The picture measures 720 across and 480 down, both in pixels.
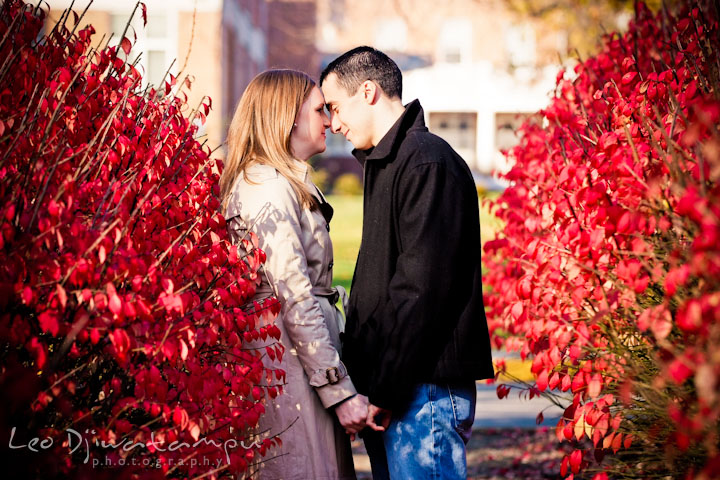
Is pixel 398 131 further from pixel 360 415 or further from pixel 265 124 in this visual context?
pixel 360 415

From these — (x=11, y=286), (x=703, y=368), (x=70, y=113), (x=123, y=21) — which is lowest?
(x=703, y=368)

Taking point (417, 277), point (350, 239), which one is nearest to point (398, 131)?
point (417, 277)

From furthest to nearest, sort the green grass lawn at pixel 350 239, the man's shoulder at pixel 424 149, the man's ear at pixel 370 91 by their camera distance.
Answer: the green grass lawn at pixel 350 239
the man's ear at pixel 370 91
the man's shoulder at pixel 424 149

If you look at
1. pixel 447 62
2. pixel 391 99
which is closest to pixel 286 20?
pixel 447 62

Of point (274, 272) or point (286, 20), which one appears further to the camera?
point (286, 20)

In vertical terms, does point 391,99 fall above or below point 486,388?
above

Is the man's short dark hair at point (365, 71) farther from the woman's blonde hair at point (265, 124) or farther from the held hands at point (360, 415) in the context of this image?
the held hands at point (360, 415)

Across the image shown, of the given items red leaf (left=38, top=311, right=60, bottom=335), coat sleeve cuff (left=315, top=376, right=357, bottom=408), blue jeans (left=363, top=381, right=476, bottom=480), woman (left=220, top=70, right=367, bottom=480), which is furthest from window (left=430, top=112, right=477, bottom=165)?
red leaf (left=38, top=311, right=60, bottom=335)

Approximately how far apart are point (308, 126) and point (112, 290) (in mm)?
1494

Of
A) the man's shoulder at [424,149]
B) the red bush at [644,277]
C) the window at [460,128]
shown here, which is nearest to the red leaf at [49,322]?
the man's shoulder at [424,149]

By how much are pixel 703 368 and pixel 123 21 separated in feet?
58.5

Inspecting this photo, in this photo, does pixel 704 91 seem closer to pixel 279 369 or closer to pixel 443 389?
pixel 443 389

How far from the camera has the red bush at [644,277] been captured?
5.94 feet

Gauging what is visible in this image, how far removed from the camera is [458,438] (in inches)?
115
